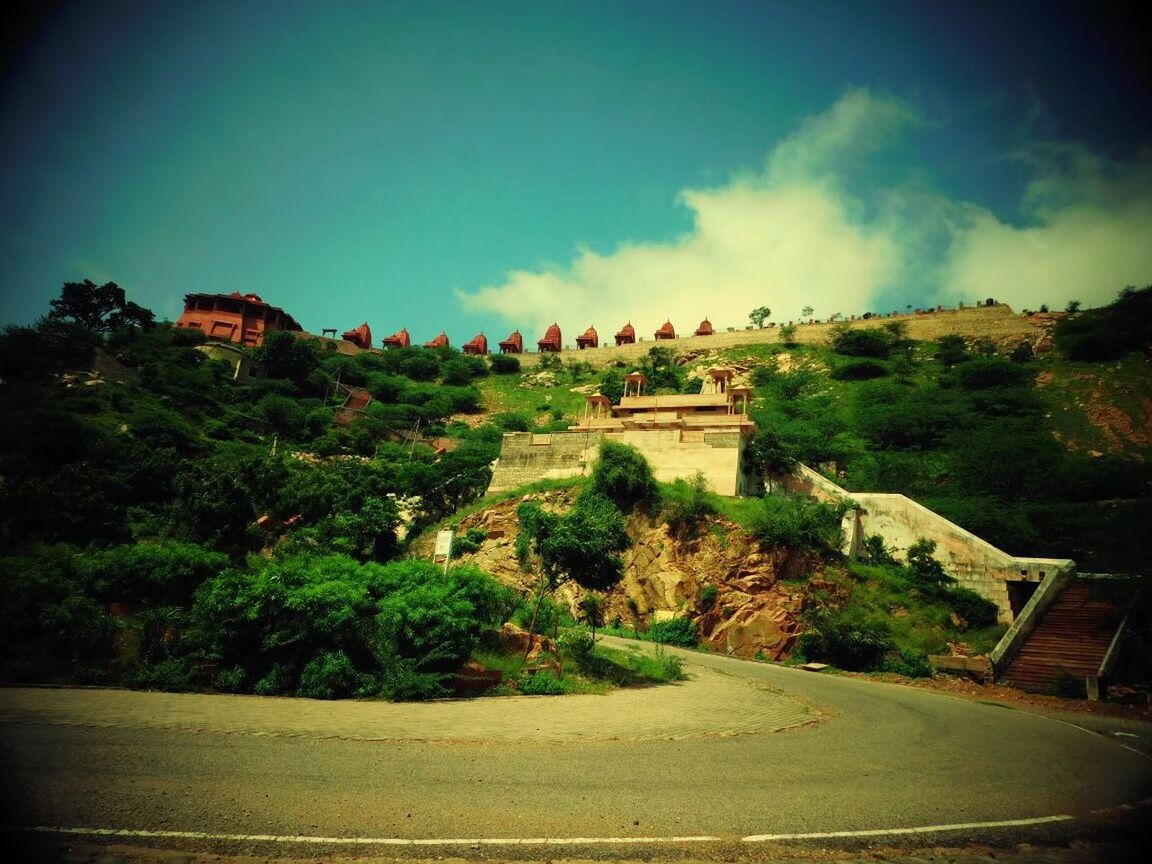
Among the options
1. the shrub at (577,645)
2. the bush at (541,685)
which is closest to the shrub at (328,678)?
the bush at (541,685)

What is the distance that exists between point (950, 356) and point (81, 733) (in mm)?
73925

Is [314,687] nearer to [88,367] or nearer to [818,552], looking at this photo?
[818,552]

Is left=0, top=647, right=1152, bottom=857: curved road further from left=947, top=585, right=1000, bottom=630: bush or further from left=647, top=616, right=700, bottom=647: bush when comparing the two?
left=947, top=585, right=1000, bottom=630: bush

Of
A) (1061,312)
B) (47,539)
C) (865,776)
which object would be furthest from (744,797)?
(1061,312)

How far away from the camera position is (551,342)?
278 feet

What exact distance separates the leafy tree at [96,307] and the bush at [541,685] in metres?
62.2

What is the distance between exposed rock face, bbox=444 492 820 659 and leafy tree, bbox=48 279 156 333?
54.5 metres

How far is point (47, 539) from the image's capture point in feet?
68.5

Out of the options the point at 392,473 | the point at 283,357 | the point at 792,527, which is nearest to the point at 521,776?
the point at 792,527

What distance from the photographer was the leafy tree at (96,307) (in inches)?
2136

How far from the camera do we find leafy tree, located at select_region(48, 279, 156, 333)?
178 ft

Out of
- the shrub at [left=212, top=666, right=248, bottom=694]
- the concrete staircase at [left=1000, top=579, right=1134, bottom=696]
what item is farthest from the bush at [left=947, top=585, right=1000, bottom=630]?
the shrub at [left=212, top=666, right=248, bottom=694]

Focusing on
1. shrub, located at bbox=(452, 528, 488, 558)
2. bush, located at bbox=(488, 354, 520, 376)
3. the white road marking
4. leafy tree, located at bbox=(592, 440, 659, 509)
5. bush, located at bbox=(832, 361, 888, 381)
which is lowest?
the white road marking

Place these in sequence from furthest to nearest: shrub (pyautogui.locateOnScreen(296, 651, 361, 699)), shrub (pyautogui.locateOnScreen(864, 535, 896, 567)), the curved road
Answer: shrub (pyautogui.locateOnScreen(864, 535, 896, 567))
shrub (pyautogui.locateOnScreen(296, 651, 361, 699))
the curved road
